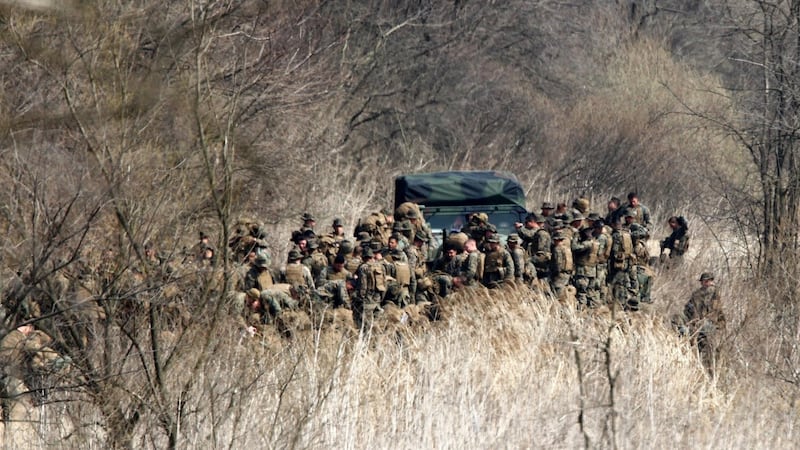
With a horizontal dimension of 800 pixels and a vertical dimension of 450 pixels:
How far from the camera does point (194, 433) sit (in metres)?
8.86

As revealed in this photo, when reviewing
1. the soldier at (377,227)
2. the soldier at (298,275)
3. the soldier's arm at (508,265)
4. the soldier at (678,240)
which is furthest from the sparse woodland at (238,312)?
the soldier at (377,227)

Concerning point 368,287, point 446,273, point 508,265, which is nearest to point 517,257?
point 508,265

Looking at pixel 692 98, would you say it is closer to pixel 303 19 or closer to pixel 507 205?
pixel 303 19

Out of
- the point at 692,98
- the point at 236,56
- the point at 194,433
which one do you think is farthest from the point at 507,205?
the point at 692,98

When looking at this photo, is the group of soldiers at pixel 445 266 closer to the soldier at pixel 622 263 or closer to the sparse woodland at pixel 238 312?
the soldier at pixel 622 263

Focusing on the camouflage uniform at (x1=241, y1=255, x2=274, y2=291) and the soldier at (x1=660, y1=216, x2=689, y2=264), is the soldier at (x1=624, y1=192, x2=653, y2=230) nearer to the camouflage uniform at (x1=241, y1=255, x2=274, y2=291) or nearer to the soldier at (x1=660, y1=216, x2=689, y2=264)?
the soldier at (x1=660, y1=216, x2=689, y2=264)

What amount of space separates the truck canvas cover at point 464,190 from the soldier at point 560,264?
8.01 feet

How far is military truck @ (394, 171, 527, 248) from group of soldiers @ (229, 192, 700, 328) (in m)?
0.53

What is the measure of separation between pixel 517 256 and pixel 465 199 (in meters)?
2.98

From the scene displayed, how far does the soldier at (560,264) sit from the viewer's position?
16203mm

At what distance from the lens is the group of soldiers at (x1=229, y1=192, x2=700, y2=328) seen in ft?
47.0

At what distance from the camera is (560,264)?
16234 mm

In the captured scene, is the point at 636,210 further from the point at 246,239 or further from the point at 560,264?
the point at 246,239

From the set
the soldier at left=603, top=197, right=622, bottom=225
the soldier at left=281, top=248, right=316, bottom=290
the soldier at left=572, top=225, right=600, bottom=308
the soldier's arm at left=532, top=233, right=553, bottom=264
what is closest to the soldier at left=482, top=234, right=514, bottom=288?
the soldier's arm at left=532, top=233, right=553, bottom=264
